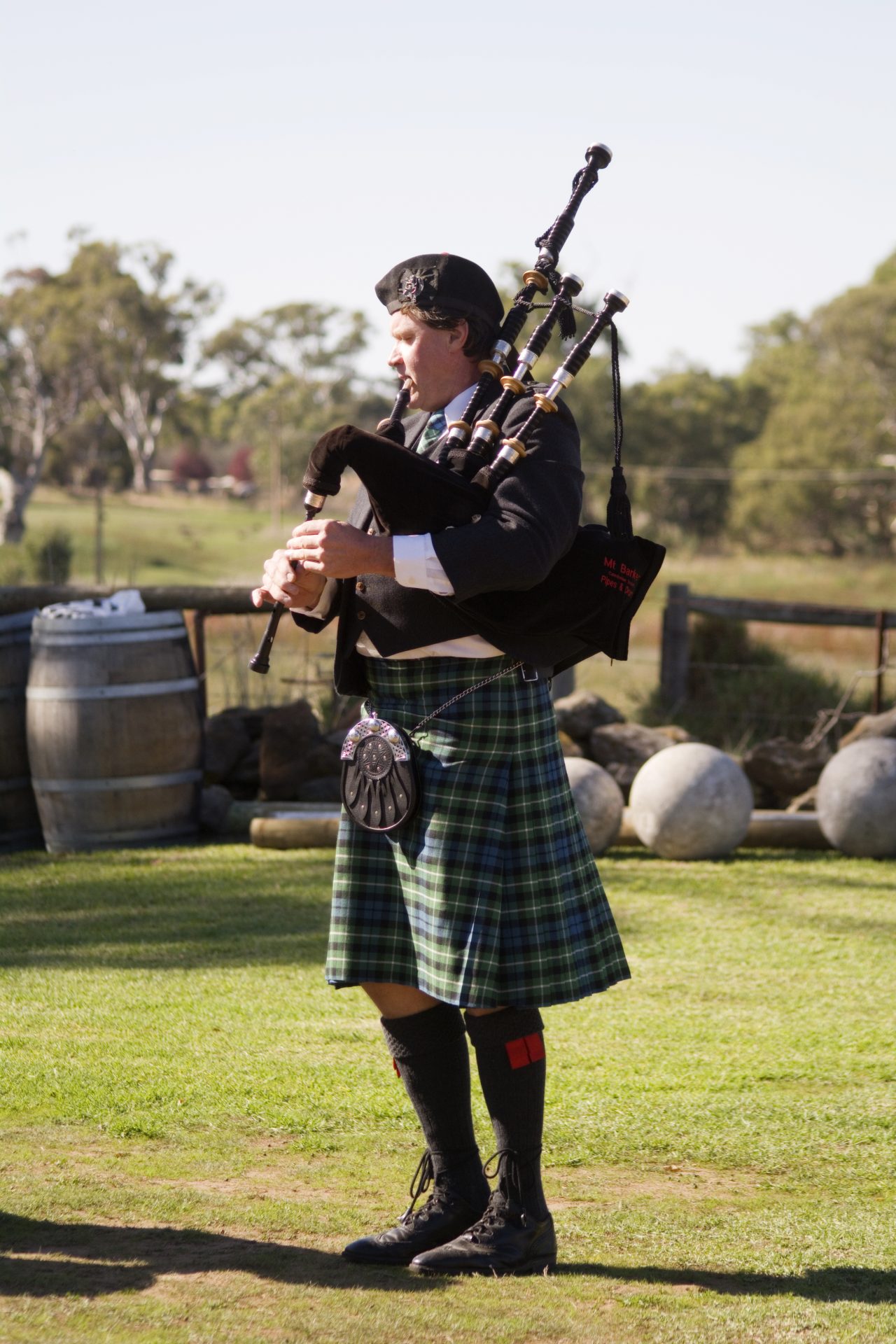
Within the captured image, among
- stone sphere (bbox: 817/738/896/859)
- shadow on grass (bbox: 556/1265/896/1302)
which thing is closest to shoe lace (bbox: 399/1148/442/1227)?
shadow on grass (bbox: 556/1265/896/1302)

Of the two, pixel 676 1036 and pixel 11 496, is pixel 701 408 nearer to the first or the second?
pixel 11 496

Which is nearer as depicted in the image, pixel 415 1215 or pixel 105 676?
pixel 415 1215

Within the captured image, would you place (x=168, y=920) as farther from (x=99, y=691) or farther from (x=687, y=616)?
(x=687, y=616)

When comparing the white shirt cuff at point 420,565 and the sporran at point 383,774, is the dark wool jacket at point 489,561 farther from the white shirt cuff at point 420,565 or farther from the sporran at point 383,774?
the sporran at point 383,774

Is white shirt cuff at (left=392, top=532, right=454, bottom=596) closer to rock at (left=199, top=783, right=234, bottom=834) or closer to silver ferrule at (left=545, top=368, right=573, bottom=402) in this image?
silver ferrule at (left=545, top=368, right=573, bottom=402)

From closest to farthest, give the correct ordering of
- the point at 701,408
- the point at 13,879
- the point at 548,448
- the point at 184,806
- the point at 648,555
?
the point at 548,448
the point at 648,555
the point at 13,879
the point at 184,806
the point at 701,408

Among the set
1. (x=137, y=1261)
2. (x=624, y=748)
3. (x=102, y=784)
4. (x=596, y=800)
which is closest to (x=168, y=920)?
(x=102, y=784)

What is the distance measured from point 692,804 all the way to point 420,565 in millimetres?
4569

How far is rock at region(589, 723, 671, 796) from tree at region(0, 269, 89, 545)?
148 ft

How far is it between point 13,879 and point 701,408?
5244 cm

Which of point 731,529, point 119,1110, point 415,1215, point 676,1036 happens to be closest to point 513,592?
point 415,1215

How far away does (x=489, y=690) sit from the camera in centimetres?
289

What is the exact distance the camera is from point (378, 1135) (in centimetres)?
368

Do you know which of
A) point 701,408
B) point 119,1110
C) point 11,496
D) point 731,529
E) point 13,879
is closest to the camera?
point 119,1110
